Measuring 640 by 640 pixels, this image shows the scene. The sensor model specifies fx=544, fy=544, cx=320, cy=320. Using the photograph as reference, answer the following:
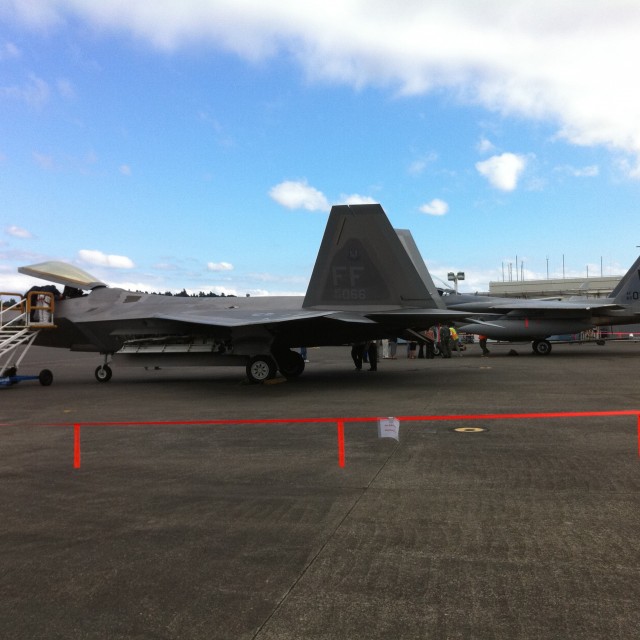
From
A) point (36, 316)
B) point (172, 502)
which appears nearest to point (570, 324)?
point (36, 316)

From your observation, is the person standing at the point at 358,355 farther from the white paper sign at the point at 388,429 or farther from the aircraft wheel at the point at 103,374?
the white paper sign at the point at 388,429

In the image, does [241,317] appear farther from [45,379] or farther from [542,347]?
[542,347]

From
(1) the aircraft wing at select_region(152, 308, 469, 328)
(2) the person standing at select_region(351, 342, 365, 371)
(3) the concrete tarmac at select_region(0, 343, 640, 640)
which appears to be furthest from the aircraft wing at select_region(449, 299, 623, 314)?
(3) the concrete tarmac at select_region(0, 343, 640, 640)

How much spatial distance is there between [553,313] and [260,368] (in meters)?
15.1

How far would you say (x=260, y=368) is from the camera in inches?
576

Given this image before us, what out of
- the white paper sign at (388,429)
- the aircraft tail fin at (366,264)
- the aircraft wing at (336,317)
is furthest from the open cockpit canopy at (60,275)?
the white paper sign at (388,429)

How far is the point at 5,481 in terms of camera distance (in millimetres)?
5609

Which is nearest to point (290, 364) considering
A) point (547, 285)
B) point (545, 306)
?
point (545, 306)

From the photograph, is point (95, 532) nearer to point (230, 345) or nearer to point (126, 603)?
point (126, 603)

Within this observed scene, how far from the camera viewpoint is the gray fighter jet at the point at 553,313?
23109 millimetres

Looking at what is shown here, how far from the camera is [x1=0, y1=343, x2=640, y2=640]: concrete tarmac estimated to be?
2852mm

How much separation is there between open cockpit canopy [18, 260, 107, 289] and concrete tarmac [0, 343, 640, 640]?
8726 millimetres

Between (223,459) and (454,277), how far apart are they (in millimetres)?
44430

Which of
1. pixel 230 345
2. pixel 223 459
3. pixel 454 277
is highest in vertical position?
pixel 454 277
